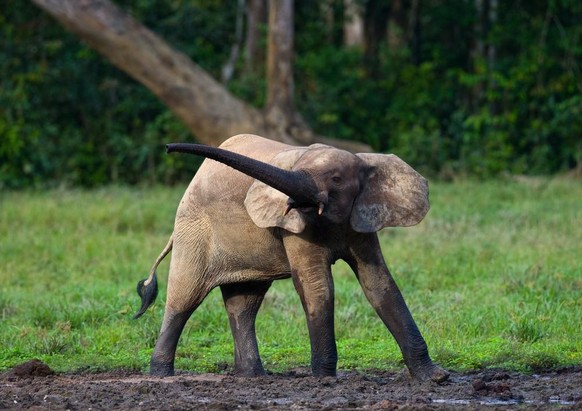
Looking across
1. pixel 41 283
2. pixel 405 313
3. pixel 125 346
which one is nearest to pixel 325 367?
pixel 405 313

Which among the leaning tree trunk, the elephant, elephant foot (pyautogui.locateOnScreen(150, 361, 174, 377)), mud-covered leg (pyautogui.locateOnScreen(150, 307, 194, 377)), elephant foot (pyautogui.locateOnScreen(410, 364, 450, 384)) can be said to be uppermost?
the leaning tree trunk

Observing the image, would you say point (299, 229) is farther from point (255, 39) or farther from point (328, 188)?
point (255, 39)

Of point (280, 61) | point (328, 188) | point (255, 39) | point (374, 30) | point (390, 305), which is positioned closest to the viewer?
point (328, 188)

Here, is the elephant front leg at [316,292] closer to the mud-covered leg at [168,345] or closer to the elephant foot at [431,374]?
the elephant foot at [431,374]

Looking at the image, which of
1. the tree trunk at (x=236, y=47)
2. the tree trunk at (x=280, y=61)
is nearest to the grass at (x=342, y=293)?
the tree trunk at (x=280, y=61)

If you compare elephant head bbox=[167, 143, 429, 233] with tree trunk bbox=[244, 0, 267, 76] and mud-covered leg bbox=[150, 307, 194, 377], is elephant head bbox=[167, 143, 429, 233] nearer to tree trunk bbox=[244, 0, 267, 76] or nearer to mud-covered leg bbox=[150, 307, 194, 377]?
mud-covered leg bbox=[150, 307, 194, 377]

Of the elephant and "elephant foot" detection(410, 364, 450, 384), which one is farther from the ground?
the elephant

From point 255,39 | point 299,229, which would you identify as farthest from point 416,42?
point 299,229

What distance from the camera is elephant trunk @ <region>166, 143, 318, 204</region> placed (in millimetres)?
6426

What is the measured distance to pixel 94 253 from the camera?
12.1 m

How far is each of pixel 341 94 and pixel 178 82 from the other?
3.90 metres

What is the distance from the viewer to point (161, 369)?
7.54 metres

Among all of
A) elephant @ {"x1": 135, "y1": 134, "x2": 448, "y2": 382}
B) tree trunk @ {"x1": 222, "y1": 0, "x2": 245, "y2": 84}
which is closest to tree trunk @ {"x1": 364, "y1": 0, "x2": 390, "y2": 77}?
tree trunk @ {"x1": 222, "y1": 0, "x2": 245, "y2": 84}

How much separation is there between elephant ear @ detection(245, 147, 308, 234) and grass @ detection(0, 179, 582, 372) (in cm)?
141
